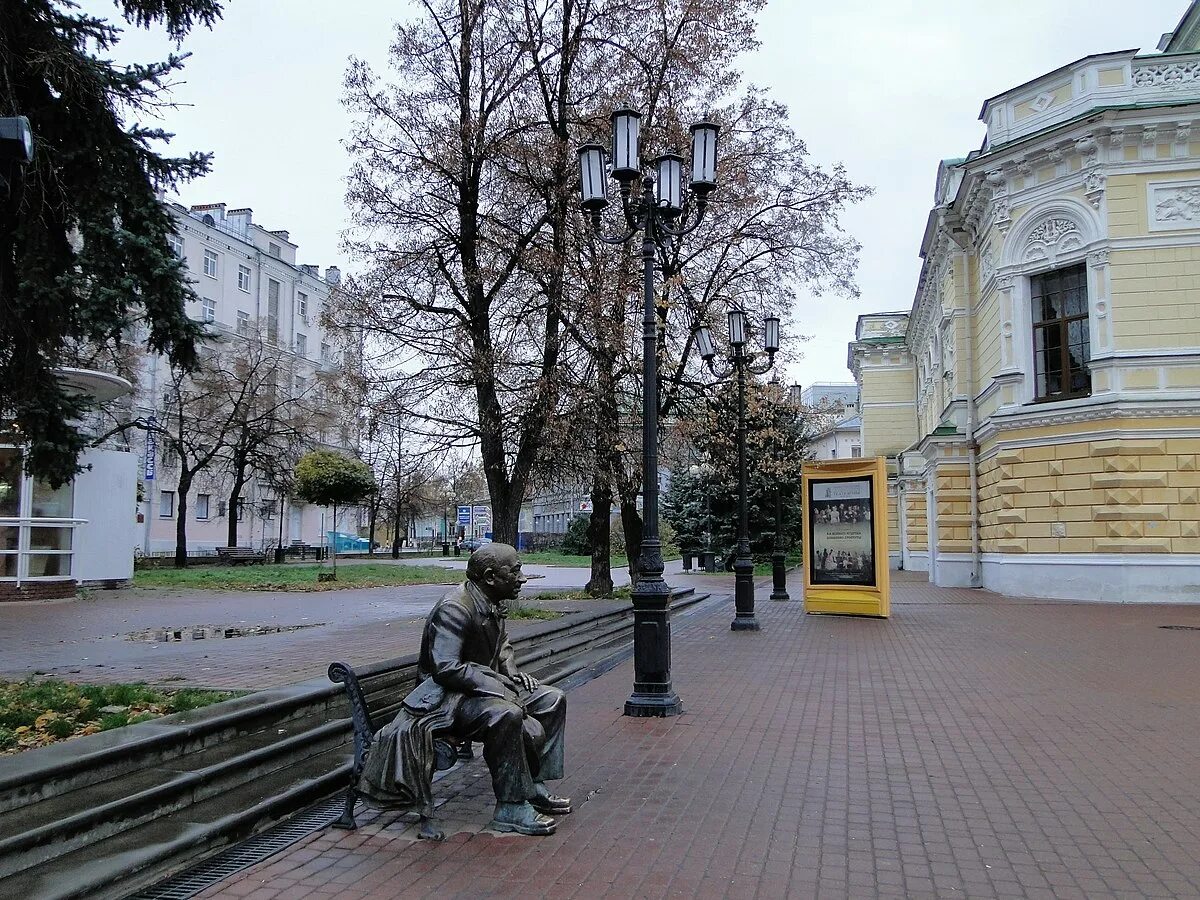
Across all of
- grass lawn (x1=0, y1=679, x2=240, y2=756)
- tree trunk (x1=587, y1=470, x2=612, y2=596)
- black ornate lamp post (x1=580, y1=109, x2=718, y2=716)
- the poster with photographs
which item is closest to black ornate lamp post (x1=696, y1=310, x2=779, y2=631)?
the poster with photographs

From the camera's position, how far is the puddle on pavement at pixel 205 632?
12.5 metres

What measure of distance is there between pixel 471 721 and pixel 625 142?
570cm

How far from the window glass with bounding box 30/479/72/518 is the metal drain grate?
59.0 ft

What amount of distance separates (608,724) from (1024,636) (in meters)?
9.01

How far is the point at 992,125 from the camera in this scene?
23734 mm

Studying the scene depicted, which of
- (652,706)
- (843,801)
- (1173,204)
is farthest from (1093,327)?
(843,801)

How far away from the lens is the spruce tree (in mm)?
7754

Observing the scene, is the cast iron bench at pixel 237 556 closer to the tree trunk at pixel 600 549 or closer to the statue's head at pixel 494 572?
the tree trunk at pixel 600 549

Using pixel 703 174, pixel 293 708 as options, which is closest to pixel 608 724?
pixel 293 708

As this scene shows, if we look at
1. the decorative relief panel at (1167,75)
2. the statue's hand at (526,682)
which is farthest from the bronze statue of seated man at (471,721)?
the decorative relief panel at (1167,75)

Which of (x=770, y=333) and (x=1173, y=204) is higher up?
(x=1173, y=204)

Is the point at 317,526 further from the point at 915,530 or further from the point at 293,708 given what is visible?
the point at 293,708

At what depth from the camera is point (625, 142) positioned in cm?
838

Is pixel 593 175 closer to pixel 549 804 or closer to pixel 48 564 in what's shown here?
pixel 549 804
